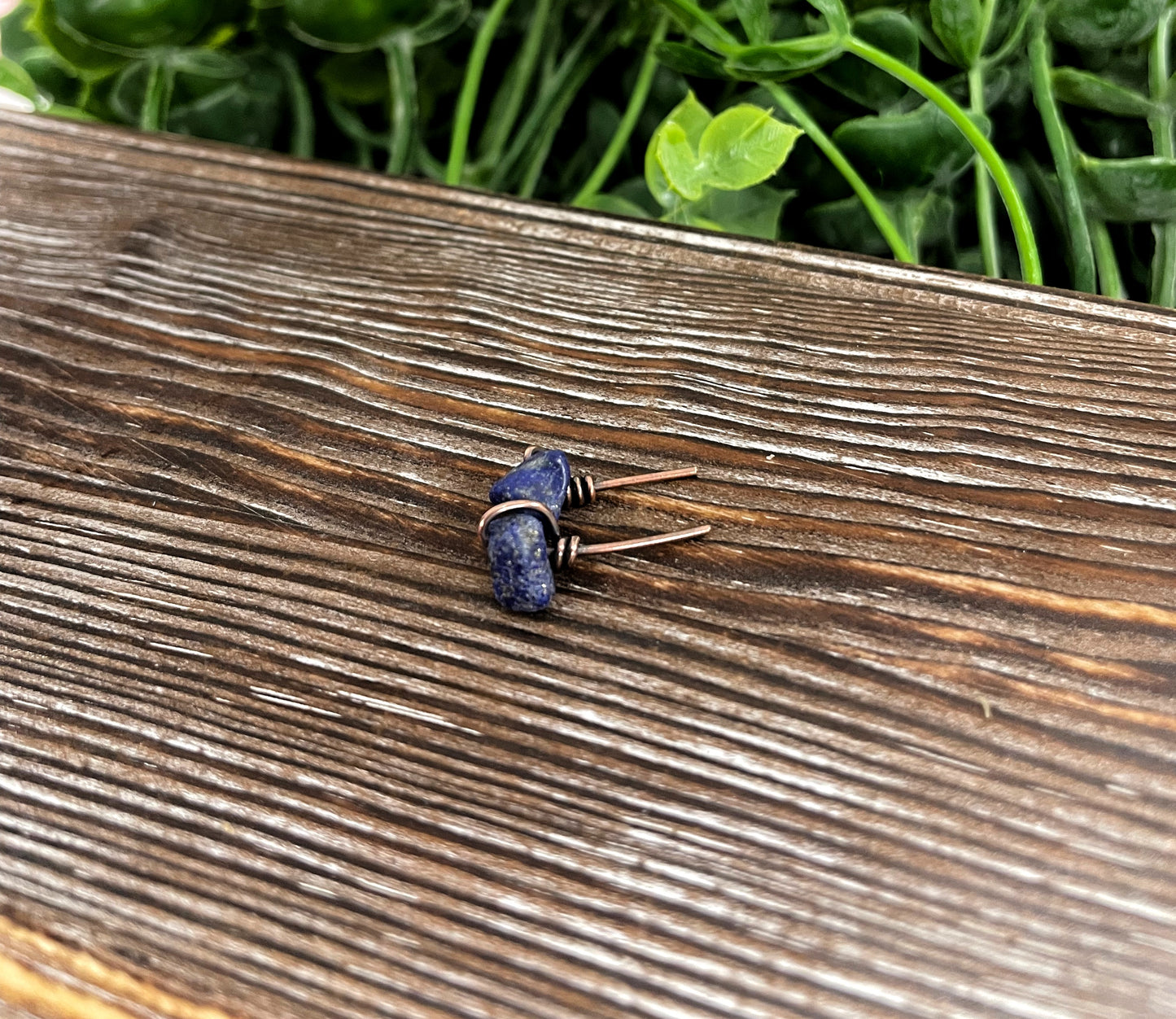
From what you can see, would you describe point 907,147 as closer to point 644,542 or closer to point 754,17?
point 754,17

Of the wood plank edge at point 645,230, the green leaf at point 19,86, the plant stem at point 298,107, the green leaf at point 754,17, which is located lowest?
the wood plank edge at point 645,230

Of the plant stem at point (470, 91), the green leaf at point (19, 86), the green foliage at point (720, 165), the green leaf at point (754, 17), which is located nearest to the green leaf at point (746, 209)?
the green foliage at point (720, 165)

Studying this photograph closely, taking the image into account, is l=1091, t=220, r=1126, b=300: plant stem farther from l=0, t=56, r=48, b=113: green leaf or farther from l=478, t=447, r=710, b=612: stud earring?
l=0, t=56, r=48, b=113: green leaf

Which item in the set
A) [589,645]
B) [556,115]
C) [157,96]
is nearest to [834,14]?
[556,115]

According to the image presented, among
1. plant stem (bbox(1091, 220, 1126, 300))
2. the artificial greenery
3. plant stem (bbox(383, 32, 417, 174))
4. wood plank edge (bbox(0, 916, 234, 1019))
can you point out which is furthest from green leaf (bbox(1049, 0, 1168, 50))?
wood plank edge (bbox(0, 916, 234, 1019))

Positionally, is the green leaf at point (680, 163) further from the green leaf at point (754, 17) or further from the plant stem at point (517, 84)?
the plant stem at point (517, 84)

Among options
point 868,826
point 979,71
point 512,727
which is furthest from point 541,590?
point 979,71

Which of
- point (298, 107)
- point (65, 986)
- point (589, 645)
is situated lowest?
point (65, 986)
